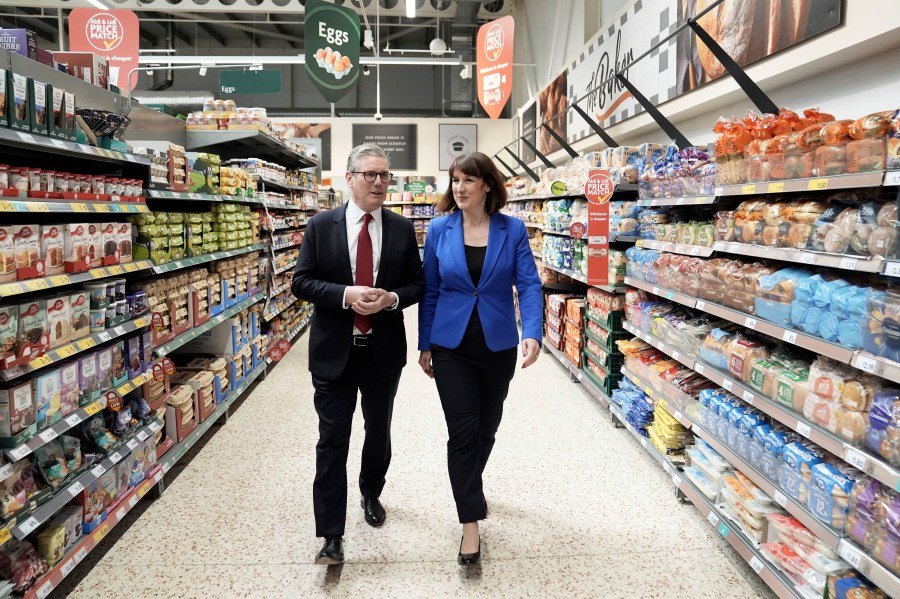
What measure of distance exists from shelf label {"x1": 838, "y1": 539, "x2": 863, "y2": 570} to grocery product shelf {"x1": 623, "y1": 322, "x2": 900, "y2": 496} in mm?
256

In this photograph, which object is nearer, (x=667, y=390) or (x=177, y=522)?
(x=177, y=522)

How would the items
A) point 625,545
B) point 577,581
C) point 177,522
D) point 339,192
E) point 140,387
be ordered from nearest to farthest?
point 577,581, point 625,545, point 177,522, point 140,387, point 339,192

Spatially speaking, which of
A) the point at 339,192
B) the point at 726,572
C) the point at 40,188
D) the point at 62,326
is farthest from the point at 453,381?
the point at 339,192

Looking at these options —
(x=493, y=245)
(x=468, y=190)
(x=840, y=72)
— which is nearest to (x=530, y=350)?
(x=493, y=245)

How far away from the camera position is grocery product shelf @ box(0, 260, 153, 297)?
2051mm

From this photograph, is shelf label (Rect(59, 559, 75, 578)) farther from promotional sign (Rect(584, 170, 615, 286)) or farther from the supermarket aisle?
promotional sign (Rect(584, 170, 615, 286))

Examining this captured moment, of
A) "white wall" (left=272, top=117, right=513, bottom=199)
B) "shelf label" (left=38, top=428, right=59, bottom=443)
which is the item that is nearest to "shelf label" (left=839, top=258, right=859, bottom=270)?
"shelf label" (left=38, top=428, right=59, bottom=443)

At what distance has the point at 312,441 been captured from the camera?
3.97 meters

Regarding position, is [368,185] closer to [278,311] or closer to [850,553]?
[850,553]

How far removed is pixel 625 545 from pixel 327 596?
135 cm

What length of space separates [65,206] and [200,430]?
1.89 meters

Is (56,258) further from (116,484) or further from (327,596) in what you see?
(327,596)

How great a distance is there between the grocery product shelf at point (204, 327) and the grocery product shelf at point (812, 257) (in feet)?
9.88

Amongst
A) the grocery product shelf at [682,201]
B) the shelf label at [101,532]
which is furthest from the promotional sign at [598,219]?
the shelf label at [101,532]
